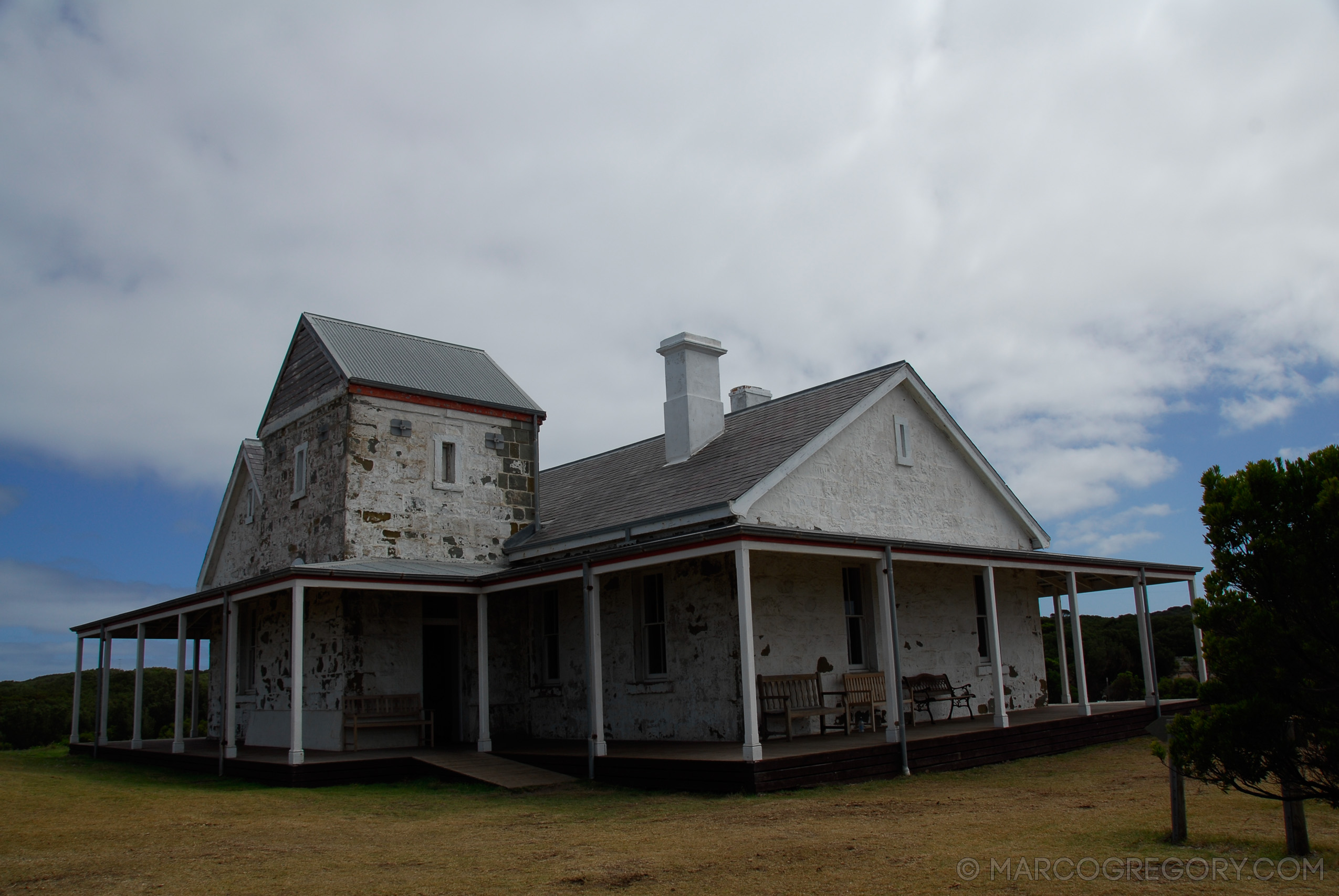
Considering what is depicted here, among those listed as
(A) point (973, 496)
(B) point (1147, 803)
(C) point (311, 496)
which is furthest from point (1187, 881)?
(C) point (311, 496)

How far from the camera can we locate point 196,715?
19531mm

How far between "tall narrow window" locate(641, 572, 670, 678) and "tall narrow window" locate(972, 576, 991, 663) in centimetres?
556

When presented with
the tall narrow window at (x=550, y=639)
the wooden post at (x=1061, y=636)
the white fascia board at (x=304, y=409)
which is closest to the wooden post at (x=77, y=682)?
the white fascia board at (x=304, y=409)

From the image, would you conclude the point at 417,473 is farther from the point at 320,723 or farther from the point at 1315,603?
the point at 1315,603

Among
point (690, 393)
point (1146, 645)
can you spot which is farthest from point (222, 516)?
point (1146, 645)

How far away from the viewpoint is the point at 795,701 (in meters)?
12.9

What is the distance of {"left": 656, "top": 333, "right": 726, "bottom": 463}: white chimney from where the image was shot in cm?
1567

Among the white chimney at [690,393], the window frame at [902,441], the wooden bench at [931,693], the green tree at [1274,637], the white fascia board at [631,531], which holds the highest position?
the white chimney at [690,393]

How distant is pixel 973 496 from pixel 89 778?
45.5 ft

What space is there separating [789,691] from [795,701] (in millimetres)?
202

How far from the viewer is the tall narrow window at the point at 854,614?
46.3 ft

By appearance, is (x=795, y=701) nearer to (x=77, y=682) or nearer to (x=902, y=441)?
(x=902, y=441)

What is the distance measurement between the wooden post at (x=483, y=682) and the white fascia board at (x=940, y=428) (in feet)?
13.4

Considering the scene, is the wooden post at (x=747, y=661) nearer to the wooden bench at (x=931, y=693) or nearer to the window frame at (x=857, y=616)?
the window frame at (x=857, y=616)
